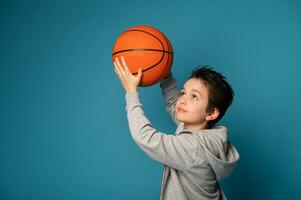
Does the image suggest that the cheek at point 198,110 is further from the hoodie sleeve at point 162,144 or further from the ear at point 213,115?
the hoodie sleeve at point 162,144

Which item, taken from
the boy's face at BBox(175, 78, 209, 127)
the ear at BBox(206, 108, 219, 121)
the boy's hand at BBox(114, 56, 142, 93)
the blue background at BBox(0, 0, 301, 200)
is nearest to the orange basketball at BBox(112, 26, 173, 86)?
the boy's hand at BBox(114, 56, 142, 93)

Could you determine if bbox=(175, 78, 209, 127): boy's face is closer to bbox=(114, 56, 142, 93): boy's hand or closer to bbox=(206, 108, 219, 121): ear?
bbox=(206, 108, 219, 121): ear

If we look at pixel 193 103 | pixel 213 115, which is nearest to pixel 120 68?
pixel 193 103

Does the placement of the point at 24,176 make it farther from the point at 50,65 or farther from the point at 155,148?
the point at 155,148

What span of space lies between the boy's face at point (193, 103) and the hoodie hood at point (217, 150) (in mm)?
81

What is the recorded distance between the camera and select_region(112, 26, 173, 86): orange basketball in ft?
4.34

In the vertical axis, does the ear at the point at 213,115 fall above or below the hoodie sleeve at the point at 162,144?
above

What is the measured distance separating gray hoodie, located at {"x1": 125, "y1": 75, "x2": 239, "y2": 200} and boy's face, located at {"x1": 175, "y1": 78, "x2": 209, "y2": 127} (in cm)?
7

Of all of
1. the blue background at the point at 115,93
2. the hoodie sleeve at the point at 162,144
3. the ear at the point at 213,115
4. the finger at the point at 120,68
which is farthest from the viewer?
the blue background at the point at 115,93

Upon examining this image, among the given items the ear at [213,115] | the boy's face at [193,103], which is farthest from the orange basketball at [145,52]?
the ear at [213,115]

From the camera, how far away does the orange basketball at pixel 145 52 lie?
1322 mm

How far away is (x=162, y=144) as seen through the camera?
124 cm

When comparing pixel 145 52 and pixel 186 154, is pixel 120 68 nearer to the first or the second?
pixel 145 52

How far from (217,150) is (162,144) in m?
0.24
